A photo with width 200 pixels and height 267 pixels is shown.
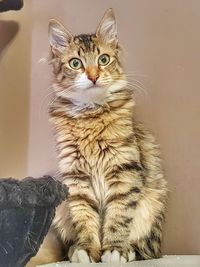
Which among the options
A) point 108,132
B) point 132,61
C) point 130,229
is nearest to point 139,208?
point 130,229

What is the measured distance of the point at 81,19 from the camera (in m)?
1.72

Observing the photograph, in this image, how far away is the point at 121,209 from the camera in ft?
4.19

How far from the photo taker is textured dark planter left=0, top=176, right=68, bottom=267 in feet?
2.23

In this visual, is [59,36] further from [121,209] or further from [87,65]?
[121,209]

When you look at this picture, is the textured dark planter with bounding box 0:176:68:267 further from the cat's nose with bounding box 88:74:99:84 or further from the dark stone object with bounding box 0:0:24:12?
the dark stone object with bounding box 0:0:24:12

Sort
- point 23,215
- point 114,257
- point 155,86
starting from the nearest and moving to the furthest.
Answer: point 23,215, point 114,257, point 155,86

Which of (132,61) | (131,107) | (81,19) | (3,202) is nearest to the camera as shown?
(3,202)

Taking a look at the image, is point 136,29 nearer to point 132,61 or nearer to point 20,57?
point 132,61

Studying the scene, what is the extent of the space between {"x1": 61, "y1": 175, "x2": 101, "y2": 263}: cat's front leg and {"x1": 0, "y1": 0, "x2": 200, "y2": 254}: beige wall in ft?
0.93

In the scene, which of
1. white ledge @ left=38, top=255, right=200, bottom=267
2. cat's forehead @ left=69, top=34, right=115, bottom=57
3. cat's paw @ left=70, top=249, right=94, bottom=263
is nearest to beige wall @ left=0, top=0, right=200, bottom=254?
white ledge @ left=38, top=255, right=200, bottom=267

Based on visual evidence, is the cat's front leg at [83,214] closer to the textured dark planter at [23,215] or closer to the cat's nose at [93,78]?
the cat's nose at [93,78]

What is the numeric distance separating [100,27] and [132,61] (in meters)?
0.23

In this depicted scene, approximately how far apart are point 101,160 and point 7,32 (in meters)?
0.68

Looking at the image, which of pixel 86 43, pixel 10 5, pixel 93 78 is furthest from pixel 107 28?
pixel 10 5
